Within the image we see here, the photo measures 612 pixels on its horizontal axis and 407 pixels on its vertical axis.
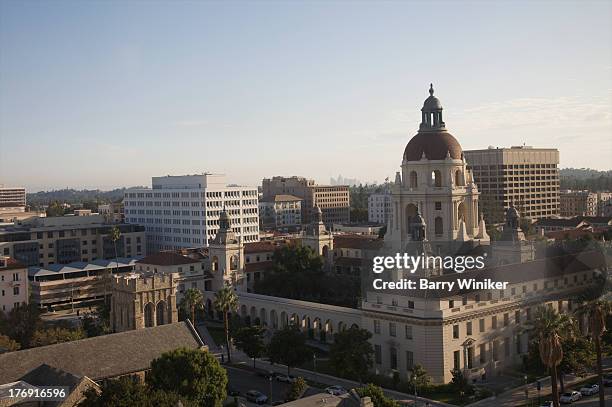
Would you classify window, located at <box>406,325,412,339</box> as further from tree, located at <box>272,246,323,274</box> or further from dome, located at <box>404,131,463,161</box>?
tree, located at <box>272,246,323,274</box>

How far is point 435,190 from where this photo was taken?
8888 cm

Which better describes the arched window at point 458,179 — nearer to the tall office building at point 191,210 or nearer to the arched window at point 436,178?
the arched window at point 436,178

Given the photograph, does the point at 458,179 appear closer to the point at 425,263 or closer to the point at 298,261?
the point at 425,263

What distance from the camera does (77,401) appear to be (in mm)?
45406

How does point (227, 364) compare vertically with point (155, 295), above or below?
below

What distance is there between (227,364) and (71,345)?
23.0 meters

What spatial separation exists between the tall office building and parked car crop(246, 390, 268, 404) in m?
75.7

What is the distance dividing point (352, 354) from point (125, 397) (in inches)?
958

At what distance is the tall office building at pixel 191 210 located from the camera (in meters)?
139

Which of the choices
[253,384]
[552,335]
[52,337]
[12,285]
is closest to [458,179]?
[253,384]

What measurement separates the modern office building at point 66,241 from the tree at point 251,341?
67729 millimetres

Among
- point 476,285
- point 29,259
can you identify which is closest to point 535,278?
point 476,285

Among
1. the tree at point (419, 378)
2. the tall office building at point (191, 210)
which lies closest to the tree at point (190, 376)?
the tree at point (419, 378)

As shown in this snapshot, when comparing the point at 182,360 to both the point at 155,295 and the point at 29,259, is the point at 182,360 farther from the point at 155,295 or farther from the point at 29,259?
the point at 29,259
